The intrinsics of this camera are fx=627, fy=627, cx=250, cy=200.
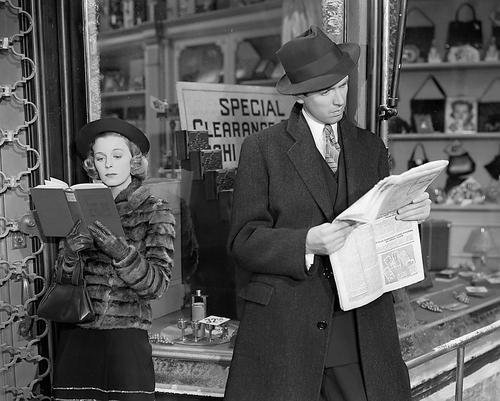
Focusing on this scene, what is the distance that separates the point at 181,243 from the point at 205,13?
241cm

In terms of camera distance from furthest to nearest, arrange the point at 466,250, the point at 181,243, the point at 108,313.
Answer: the point at 466,250 → the point at 181,243 → the point at 108,313

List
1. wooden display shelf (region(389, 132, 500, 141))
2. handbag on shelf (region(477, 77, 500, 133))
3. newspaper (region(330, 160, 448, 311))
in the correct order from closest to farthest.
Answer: newspaper (region(330, 160, 448, 311)) < wooden display shelf (region(389, 132, 500, 141)) < handbag on shelf (region(477, 77, 500, 133))

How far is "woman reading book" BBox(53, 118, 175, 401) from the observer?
6.91 feet

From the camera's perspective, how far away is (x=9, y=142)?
241cm

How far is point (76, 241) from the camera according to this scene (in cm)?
203

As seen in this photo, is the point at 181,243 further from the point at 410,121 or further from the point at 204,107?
the point at 410,121

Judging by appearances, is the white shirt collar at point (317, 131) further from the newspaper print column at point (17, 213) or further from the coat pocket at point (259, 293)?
the newspaper print column at point (17, 213)

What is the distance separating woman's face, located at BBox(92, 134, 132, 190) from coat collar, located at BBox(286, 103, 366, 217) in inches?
24.3

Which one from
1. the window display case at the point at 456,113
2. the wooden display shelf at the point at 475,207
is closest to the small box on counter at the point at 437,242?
the window display case at the point at 456,113

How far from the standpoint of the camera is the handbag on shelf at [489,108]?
15.6 ft

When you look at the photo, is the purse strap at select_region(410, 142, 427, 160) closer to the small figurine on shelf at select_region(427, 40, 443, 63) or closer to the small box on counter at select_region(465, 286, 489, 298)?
the small figurine on shelf at select_region(427, 40, 443, 63)

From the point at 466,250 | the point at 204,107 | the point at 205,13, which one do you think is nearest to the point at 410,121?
the point at 466,250

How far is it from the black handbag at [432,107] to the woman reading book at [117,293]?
310 centimetres

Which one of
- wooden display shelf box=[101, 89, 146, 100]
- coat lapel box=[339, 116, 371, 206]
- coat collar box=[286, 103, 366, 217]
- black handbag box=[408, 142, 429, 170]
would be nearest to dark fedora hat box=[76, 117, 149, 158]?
coat collar box=[286, 103, 366, 217]
